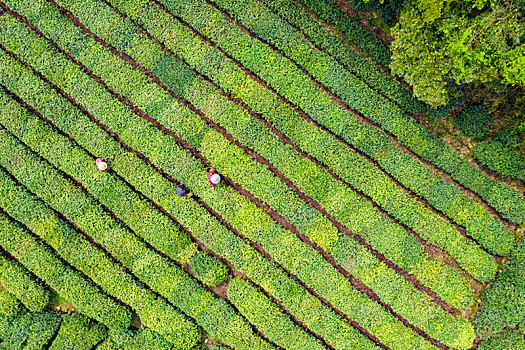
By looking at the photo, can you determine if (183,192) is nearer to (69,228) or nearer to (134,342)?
(69,228)

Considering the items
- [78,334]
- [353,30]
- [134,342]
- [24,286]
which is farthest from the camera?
[353,30]

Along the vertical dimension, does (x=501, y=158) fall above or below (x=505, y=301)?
above

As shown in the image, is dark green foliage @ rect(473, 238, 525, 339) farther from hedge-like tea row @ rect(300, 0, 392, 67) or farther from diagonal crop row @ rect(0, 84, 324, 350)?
diagonal crop row @ rect(0, 84, 324, 350)

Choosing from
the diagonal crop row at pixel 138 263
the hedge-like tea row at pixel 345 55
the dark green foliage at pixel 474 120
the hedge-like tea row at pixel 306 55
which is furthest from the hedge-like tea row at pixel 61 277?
the dark green foliage at pixel 474 120

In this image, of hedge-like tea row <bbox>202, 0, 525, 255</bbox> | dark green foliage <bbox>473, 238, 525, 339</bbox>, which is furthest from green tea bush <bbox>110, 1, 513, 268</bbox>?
hedge-like tea row <bbox>202, 0, 525, 255</bbox>

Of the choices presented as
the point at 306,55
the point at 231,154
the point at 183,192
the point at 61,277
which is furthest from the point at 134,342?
the point at 306,55

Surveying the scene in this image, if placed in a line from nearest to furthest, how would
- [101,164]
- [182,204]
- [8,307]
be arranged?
[8,307] → [101,164] → [182,204]

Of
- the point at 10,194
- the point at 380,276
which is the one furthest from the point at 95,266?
the point at 380,276
